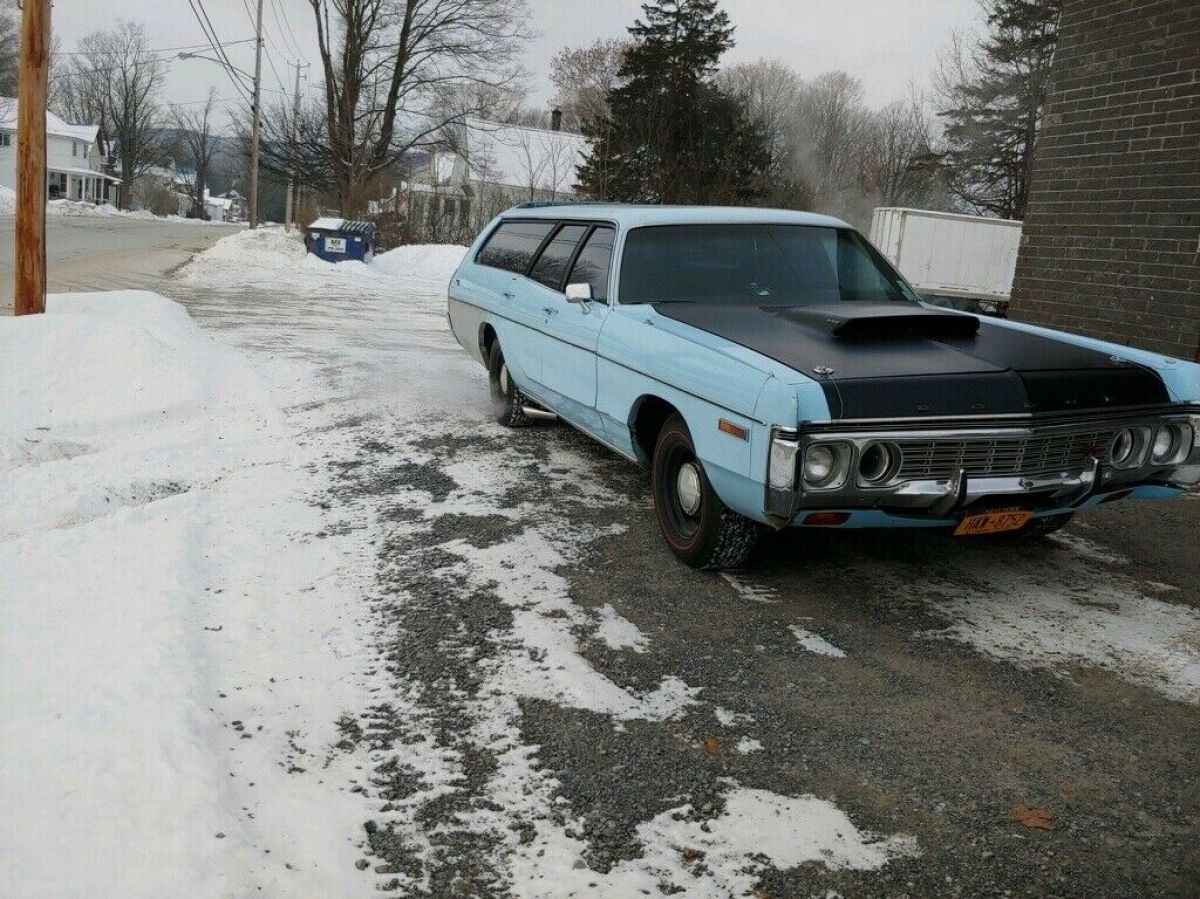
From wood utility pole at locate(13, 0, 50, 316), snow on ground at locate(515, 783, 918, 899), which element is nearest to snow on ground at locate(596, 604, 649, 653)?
snow on ground at locate(515, 783, 918, 899)

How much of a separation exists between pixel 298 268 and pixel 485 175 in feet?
53.4

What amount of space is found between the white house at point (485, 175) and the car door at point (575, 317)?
2758 centimetres

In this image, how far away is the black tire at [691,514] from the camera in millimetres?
4410

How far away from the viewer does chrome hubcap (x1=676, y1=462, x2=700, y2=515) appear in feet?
15.0

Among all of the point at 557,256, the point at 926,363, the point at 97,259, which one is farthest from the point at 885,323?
the point at 97,259

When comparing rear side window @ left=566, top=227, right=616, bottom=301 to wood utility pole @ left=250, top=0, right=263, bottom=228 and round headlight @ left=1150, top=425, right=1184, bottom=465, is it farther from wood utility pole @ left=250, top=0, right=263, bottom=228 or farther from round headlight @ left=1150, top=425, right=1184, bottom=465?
wood utility pole @ left=250, top=0, right=263, bottom=228

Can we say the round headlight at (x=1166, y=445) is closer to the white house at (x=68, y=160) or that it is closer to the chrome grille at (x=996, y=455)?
the chrome grille at (x=996, y=455)

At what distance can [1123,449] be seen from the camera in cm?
437

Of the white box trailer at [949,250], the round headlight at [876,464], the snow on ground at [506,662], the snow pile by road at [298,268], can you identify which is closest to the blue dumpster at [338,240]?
the snow pile by road at [298,268]

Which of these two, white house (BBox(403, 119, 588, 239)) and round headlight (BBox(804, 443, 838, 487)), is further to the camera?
white house (BBox(403, 119, 588, 239))

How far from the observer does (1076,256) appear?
9508mm

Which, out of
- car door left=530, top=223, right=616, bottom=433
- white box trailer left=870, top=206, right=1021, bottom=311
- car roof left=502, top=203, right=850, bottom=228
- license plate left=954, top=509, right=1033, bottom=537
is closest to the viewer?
license plate left=954, top=509, right=1033, bottom=537

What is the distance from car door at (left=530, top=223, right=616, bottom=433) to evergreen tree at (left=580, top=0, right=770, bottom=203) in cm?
3194

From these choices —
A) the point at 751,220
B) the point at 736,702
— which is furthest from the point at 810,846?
the point at 751,220
